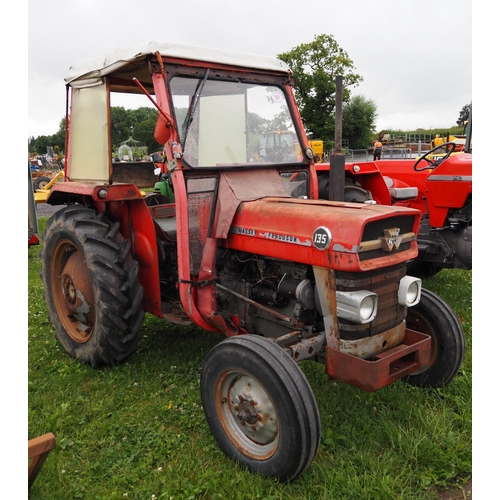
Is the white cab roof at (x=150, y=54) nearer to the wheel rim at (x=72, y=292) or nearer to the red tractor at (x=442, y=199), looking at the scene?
the wheel rim at (x=72, y=292)

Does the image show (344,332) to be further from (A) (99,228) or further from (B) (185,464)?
(A) (99,228)

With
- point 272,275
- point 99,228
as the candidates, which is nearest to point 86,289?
point 99,228

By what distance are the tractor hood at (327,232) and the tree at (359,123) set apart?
1364 inches

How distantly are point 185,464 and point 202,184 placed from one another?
66.5 inches

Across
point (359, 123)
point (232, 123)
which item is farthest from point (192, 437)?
point (359, 123)

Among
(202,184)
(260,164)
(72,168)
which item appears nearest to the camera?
(202,184)

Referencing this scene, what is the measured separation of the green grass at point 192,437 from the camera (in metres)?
2.48

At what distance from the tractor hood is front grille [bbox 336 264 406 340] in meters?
0.08

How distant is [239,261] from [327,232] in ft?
2.84

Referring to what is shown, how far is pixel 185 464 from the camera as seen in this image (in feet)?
8.77

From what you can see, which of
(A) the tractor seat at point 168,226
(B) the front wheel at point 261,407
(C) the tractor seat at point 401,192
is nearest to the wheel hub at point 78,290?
(A) the tractor seat at point 168,226

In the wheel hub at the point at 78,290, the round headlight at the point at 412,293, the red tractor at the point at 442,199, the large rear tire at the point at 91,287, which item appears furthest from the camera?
the red tractor at the point at 442,199

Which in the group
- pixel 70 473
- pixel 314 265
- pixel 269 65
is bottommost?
pixel 70 473

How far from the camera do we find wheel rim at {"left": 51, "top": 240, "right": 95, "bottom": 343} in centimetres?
369
